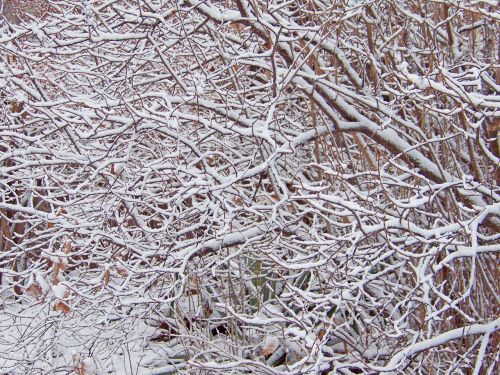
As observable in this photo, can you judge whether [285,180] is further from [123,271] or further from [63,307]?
[63,307]

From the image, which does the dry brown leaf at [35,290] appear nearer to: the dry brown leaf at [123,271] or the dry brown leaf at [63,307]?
the dry brown leaf at [63,307]

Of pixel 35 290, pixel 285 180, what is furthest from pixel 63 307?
pixel 285 180

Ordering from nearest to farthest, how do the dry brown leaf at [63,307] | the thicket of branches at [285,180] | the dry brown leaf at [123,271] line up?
the thicket of branches at [285,180] → the dry brown leaf at [63,307] → the dry brown leaf at [123,271]

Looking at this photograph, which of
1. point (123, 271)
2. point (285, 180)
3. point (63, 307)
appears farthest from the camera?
point (285, 180)

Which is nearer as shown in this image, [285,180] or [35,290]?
[35,290]

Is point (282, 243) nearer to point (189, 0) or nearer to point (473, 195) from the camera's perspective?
point (473, 195)

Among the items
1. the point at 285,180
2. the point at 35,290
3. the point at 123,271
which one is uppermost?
the point at 35,290

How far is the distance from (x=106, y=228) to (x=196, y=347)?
111 centimetres

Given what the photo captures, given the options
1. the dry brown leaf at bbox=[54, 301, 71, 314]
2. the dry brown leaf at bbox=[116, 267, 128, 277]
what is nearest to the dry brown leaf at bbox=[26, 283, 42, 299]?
the dry brown leaf at bbox=[54, 301, 71, 314]

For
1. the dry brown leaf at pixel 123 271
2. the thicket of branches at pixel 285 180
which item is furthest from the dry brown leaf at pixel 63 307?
the dry brown leaf at pixel 123 271

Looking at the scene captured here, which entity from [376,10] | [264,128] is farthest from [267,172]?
[376,10]

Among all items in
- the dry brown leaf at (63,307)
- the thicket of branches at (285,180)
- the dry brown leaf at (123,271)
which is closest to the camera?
the thicket of branches at (285,180)

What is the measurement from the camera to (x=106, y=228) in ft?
18.1

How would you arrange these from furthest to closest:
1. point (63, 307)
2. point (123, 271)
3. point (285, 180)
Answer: point (285, 180)
point (123, 271)
point (63, 307)
